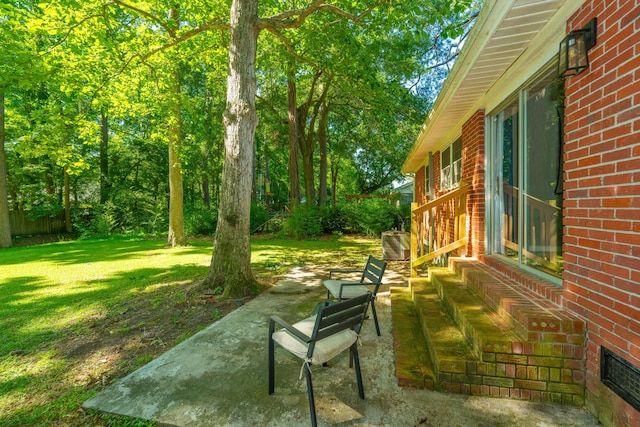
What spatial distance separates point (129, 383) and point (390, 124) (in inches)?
355

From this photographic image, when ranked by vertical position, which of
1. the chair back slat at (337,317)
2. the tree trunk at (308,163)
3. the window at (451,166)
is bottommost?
the chair back slat at (337,317)

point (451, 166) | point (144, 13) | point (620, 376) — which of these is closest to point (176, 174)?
point (144, 13)

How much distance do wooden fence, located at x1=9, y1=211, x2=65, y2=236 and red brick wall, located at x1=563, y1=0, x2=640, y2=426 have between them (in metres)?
21.5

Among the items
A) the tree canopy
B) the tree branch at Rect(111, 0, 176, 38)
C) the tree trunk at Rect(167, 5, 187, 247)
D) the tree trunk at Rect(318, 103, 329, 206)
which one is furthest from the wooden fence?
the tree trunk at Rect(318, 103, 329, 206)

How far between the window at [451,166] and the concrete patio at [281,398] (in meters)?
4.30

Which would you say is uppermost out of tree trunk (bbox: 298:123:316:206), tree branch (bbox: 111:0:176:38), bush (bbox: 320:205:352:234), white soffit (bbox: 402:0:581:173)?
tree branch (bbox: 111:0:176:38)

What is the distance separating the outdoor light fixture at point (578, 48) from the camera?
2146 millimetres

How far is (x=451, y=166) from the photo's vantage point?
22.4 ft

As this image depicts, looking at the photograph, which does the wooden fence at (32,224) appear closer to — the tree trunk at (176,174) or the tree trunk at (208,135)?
the tree trunk at (208,135)

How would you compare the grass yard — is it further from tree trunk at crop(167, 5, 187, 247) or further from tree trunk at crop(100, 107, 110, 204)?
tree trunk at crop(100, 107, 110, 204)

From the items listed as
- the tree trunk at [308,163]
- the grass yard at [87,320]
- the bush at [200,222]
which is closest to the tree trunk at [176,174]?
the grass yard at [87,320]

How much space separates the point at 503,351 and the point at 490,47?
8.95 feet

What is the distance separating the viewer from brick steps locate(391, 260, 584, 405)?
2.18m

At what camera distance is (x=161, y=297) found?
17.0 feet
